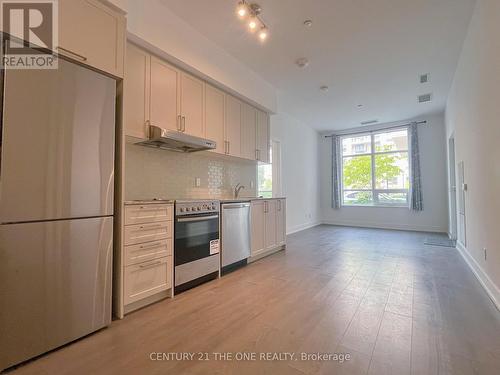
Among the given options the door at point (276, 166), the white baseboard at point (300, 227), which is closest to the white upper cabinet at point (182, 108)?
the door at point (276, 166)

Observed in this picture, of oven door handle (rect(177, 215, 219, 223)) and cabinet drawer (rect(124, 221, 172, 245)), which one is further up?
oven door handle (rect(177, 215, 219, 223))

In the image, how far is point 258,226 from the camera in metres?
3.79

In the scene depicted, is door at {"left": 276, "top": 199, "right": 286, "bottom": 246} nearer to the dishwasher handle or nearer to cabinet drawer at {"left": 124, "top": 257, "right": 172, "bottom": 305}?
the dishwasher handle

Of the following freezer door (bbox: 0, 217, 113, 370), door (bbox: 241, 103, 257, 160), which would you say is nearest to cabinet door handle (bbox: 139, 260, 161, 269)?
freezer door (bbox: 0, 217, 113, 370)

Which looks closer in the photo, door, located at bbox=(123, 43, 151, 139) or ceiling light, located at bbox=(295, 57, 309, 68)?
door, located at bbox=(123, 43, 151, 139)

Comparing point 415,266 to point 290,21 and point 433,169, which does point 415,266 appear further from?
point 433,169

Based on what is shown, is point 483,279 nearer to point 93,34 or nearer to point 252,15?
point 252,15

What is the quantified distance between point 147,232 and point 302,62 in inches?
127

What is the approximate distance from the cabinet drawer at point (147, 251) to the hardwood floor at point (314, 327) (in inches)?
18.0

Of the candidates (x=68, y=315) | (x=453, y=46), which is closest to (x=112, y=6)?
(x=68, y=315)

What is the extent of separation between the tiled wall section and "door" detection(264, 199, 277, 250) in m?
0.60

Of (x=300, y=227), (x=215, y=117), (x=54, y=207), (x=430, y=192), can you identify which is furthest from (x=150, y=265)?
(x=430, y=192)

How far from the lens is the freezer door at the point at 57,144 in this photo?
147 cm

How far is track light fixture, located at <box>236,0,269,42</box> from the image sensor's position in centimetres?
245
